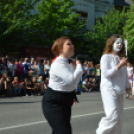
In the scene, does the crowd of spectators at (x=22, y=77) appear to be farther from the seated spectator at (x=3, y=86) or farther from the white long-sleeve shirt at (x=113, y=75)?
the white long-sleeve shirt at (x=113, y=75)

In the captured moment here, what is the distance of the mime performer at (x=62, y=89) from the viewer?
3516 mm

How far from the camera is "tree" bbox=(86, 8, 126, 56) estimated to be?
Answer: 2903cm

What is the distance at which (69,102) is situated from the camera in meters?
3.62

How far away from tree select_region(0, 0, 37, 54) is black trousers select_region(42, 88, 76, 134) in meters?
17.5

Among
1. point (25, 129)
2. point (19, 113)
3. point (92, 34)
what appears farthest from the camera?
point (92, 34)

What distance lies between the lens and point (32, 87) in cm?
1468

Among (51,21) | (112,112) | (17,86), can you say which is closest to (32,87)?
(17,86)

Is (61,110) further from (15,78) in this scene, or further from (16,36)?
(16,36)

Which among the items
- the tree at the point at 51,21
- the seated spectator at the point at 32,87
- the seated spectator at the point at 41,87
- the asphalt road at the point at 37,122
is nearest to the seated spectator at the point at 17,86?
the seated spectator at the point at 32,87

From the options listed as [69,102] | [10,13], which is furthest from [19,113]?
[10,13]

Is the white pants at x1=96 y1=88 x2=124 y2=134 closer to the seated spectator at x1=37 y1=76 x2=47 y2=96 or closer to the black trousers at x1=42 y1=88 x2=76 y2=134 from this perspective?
the black trousers at x1=42 y1=88 x2=76 y2=134

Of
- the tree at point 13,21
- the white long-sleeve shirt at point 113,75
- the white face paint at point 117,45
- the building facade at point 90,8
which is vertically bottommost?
the white long-sleeve shirt at point 113,75

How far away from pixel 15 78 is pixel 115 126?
10347 mm

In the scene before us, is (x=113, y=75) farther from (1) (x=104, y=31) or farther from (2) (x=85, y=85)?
(1) (x=104, y=31)
